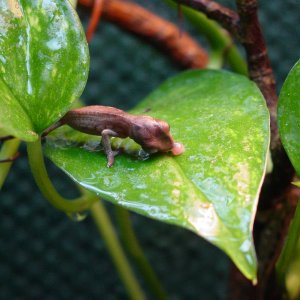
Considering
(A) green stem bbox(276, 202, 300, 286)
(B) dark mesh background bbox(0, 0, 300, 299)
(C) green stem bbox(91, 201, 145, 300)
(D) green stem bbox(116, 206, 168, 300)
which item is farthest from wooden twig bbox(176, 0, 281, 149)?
(B) dark mesh background bbox(0, 0, 300, 299)

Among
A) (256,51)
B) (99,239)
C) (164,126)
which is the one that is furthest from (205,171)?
(99,239)

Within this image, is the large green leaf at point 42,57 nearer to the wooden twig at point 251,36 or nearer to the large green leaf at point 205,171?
the large green leaf at point 205,171

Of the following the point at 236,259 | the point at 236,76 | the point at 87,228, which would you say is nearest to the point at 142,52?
the point at 87,228

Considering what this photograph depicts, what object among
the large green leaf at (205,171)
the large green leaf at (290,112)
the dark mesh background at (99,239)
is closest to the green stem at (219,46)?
the large green leaf at (205,171)

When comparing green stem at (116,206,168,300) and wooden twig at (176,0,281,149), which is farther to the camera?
green stem at (116,206,168,300)

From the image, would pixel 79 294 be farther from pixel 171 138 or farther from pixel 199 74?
pixel 171 138

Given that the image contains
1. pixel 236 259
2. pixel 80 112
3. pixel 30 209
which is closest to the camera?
pixel 236 259

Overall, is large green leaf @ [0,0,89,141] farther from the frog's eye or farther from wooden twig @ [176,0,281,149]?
wooden twig @ [176,0,281,149]
